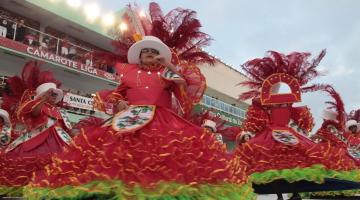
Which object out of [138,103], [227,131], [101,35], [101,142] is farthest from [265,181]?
[101,35]

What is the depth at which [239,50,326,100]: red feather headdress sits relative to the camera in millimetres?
5344

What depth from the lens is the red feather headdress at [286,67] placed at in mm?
5344

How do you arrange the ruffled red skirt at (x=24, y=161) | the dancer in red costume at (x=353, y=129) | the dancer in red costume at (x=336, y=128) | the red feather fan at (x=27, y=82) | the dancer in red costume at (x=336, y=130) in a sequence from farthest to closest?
the dancer in red costume at (x=353, y=129) < the dancer in red costume at (x=336, y=128) < the dancer in red costume at (x=336, y=130) < the red feather fan at (x=27, y=82) < the ruffled red skirt at (x=24, y=161)

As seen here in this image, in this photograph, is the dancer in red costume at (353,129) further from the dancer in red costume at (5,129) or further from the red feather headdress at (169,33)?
the dancer in red costume at (5,129)

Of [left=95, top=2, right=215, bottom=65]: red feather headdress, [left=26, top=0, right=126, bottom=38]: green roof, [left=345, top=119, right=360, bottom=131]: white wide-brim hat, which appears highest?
[left=26, top=0, right=126, bottom=38]: green roof

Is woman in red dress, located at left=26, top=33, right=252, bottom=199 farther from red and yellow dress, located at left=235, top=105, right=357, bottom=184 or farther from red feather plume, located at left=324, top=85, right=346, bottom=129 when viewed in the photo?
red feather plume, located at left=324, top=85, right=346, bottom=129

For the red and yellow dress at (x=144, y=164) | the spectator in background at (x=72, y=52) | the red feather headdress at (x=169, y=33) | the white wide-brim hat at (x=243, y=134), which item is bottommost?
the red and yellow dress at (x=144, y=164)

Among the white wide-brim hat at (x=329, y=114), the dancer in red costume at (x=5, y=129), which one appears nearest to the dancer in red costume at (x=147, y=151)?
the dancer in red costume at (x=5, y=129)

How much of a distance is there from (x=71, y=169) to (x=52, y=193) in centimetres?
21

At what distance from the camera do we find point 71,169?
9.27 feet

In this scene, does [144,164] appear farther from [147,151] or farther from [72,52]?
[72,52]

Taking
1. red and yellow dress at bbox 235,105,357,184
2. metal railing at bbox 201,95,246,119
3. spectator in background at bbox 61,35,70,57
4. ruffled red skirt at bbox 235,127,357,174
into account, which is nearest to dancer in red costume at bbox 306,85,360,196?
red and yellow dress at bbox 235,105,357,184

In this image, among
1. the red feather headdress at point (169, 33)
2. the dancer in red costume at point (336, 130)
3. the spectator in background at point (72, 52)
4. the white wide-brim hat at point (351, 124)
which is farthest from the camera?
the spectator in background at point (72, 52)

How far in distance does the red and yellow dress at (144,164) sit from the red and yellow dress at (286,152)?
1435 millimetres
